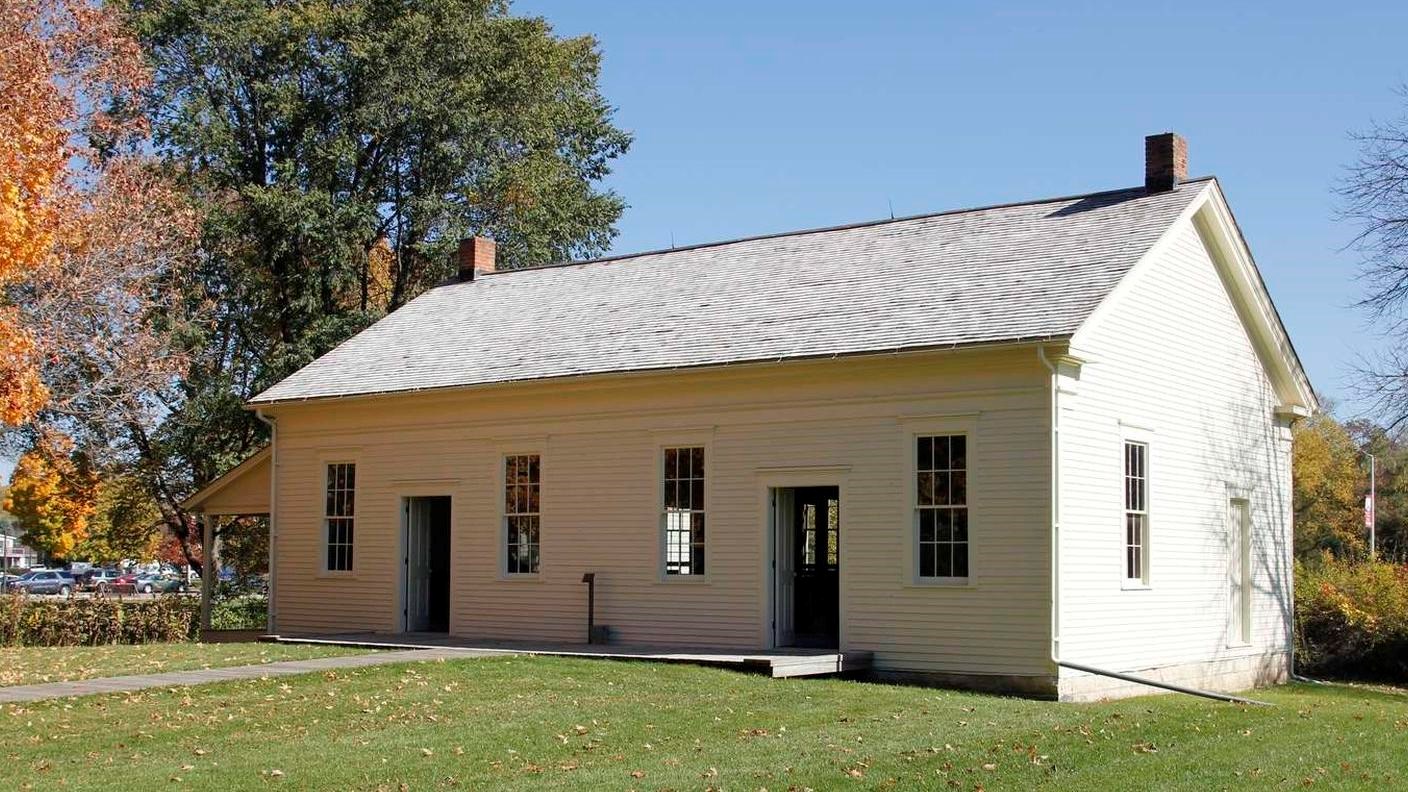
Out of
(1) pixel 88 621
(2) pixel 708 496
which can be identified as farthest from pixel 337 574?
(1) pixel 88 621

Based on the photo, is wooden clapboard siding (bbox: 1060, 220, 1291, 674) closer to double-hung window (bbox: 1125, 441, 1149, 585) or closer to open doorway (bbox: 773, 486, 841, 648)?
double-hung window (bbox: 1125, 441, 1149, 585)

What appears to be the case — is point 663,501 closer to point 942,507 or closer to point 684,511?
point 684,511

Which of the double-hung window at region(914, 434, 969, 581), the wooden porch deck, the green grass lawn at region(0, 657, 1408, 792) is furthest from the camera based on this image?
the double-hung window at region(914, 434, 969, 581)

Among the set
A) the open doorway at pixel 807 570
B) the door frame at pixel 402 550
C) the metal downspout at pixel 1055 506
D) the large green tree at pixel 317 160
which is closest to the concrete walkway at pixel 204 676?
the open doorway at pixel 807 570

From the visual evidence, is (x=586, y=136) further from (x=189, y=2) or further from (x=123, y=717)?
(x=123, y=717)

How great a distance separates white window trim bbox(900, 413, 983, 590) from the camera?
738 inches

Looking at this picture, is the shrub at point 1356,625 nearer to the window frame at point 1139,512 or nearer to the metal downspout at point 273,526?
the window frame at point 1139,512

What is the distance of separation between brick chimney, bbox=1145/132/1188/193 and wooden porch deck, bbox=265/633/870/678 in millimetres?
8000

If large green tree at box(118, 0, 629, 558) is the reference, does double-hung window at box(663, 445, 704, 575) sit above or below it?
below

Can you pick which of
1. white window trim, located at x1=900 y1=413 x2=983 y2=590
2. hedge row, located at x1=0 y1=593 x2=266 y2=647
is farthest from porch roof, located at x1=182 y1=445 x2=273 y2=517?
white window trim, located at x1=900 y1=413 x2=983 y2=590

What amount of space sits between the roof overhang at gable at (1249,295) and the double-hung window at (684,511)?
21.5ft

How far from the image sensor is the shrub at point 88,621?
3144cm

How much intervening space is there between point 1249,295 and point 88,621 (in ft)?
76.9

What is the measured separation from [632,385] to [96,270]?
1298 centimetres
